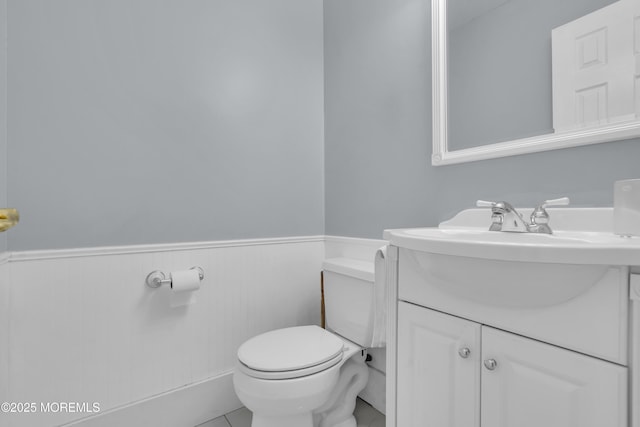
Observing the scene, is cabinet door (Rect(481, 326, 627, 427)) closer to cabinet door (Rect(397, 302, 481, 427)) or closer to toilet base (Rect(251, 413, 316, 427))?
cabinet door (Rect(397, 302, 481, 427))

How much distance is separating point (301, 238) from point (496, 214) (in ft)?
3.50

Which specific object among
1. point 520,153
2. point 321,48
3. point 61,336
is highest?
point 321,48

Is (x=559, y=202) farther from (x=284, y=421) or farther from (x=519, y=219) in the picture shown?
(x=284, y=421)

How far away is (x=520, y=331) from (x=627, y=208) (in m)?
0.40

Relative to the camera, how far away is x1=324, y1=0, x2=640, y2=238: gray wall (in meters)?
0.91

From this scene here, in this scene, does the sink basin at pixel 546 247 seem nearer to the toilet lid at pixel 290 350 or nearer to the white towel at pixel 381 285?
the white towel at pixel 381 285

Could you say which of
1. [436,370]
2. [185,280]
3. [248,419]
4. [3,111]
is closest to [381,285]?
[436,370]

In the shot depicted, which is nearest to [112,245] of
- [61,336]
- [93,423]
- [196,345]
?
[61,336]

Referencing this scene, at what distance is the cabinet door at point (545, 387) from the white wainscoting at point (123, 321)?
1167 mm

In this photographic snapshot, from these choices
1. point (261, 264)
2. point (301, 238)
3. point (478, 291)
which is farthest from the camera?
point (301, 238)

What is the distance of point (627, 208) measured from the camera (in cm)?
70

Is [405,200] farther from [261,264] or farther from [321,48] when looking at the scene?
[321,48]

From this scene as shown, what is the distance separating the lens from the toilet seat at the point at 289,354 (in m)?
1.05

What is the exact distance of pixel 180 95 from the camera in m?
1.39
